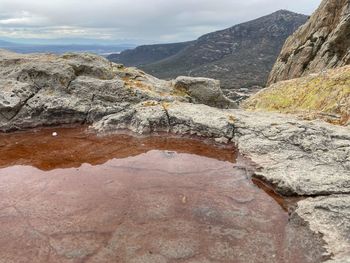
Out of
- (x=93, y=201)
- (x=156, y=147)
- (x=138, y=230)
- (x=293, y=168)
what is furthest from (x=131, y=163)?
(x=293, y=168)

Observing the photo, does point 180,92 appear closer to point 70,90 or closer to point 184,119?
point 184,119

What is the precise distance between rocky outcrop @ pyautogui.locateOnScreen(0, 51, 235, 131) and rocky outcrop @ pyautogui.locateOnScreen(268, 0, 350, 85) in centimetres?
1887

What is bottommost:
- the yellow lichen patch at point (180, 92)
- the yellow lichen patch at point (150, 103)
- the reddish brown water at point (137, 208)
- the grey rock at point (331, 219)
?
the reddish brown water at point (137, 208)

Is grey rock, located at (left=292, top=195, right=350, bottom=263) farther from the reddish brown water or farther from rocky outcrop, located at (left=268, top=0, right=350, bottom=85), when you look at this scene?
rocky outcrop, located at (left=268, top=0, right=350, bottom=85)

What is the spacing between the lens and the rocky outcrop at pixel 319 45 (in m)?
36.5

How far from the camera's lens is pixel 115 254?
28.2 ft

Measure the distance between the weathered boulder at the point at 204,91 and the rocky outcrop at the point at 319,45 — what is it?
15842mm

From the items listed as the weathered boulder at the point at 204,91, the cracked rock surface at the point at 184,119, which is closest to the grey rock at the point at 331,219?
the cracked rock surface at the point at 184,119

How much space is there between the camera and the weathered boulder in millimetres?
22328

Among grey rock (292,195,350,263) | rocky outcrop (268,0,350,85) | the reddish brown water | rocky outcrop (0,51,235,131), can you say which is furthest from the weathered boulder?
rocky outcrop (268,0,350,85)

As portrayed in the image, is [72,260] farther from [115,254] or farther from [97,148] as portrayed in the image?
[97,148]

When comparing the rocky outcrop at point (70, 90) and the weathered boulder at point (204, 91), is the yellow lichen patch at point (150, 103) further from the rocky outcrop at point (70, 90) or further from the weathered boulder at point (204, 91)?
the weathered boulder at point (204, 91)

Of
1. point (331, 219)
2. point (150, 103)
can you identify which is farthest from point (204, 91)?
point (331, 219)

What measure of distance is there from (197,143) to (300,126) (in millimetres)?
4044
